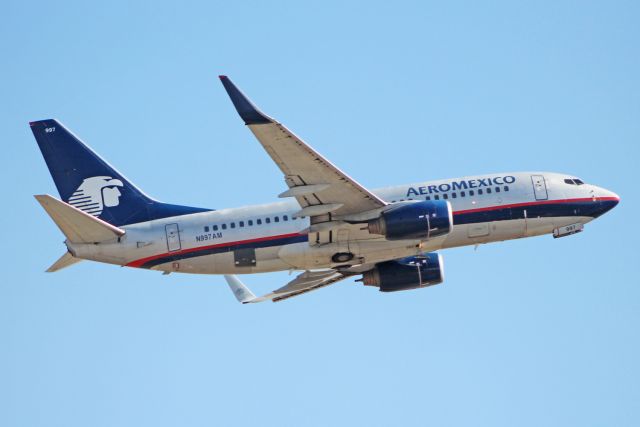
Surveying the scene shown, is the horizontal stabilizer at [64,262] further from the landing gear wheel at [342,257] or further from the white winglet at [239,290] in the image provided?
the landing gear wheel at [342,257]

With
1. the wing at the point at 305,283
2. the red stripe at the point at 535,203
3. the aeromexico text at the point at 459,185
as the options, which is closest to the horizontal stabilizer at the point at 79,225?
the wing at the point at 305,283

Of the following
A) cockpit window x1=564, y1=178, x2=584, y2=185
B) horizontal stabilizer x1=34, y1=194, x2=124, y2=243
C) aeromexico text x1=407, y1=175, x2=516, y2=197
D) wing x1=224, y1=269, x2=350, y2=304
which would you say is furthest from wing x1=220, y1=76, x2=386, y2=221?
cockpit window x1=564, y1=178, x2=584, y2=185

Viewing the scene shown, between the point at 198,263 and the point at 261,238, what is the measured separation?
3.54m

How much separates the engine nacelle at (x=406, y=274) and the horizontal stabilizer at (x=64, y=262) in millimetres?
16141

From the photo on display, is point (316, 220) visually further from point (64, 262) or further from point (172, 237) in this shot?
point (64, 262)

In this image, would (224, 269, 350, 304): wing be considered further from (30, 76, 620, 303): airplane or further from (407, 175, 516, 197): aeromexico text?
(407, 175, 516, 197): aeromexico text

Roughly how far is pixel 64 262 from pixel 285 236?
11481mm

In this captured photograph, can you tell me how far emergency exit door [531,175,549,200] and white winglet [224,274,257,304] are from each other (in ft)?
57.7

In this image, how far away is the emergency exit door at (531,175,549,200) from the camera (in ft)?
202

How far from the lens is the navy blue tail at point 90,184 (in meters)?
61.5

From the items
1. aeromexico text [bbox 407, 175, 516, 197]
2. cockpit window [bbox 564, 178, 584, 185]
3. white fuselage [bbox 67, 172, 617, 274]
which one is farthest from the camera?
cockpit window [bbox 564, 178, 584, 185]

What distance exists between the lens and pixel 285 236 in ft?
195

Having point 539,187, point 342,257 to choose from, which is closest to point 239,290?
point 342,257

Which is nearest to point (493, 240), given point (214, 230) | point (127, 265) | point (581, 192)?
point (581, 192)
